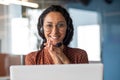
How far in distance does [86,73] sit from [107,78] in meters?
3.91

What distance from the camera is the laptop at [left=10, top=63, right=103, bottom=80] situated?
0.81 metres

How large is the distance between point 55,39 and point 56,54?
13 centimetres

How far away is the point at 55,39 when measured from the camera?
151cm

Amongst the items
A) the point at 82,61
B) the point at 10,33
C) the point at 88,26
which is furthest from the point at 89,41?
the point at 82,61

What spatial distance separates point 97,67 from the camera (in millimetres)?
826

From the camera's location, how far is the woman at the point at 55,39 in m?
1.48

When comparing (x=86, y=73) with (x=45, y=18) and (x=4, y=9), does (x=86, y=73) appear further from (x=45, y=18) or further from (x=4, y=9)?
(x=4, y=9)

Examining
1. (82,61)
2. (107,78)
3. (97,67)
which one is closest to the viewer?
(97,67)

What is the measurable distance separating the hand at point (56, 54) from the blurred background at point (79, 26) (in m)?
3.18

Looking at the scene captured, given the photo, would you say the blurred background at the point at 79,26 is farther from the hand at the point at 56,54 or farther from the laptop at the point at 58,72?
the laptop at the point at 58,72

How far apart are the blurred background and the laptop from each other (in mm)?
3826

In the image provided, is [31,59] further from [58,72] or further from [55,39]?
[58,72]

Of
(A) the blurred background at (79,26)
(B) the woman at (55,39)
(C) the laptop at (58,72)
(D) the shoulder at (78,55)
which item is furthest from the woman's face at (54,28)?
(A) the blurred background at (79,26)

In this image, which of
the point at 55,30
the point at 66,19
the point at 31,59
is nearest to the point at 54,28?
the point at 55,30
